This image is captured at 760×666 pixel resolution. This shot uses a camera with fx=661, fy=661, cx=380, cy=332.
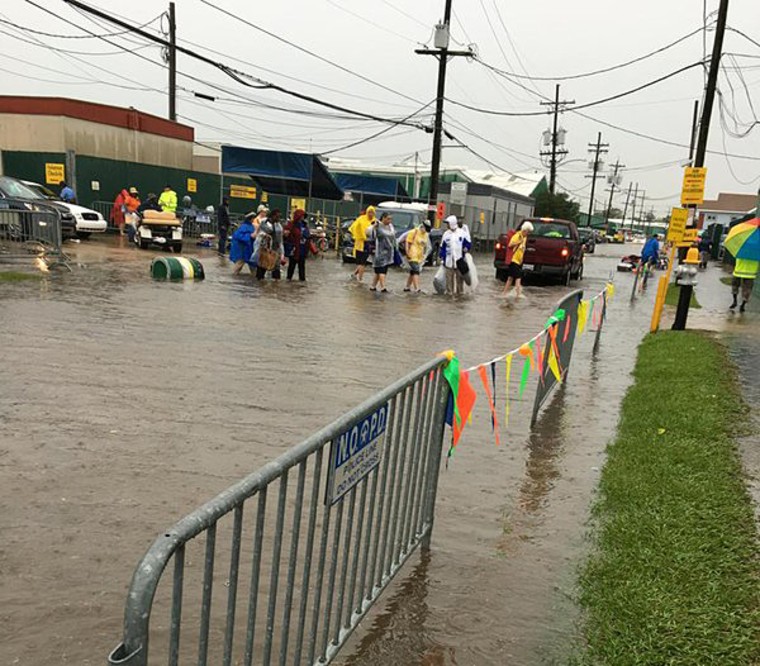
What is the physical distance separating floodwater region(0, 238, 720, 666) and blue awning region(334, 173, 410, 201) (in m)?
22.1

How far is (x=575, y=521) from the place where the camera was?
4.34m

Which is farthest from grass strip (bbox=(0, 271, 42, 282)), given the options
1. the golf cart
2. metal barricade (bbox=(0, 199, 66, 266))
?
the golf cart

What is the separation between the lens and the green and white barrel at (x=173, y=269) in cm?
1441

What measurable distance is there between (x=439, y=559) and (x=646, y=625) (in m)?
1.16

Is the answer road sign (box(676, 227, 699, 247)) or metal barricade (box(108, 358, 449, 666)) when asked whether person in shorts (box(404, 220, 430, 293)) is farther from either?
metal barricade (box(108, 358, 449, 666))

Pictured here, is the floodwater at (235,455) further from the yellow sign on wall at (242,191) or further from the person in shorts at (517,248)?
the yellow sign on wall at (242,191)

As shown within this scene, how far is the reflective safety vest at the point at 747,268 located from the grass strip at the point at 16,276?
13753mm

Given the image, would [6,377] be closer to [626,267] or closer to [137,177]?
[137,177]

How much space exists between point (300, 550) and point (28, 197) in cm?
1847

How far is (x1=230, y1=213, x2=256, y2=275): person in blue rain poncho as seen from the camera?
16.0 m

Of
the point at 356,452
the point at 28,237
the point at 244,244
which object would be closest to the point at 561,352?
the point at 356,452

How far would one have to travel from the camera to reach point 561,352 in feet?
23.5

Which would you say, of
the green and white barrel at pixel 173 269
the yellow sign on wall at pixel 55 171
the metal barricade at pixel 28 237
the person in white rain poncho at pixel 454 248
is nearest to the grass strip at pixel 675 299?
the person in white rain poncho at pixel 454 248

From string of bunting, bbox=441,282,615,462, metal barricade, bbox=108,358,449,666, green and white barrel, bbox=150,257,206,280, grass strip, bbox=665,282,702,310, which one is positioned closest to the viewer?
metal barricade, bbox=108,358,449,666
